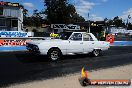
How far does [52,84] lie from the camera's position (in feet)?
30.4

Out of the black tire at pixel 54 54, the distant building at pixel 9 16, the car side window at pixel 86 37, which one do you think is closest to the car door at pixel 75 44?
the car side window at pixel 86 37

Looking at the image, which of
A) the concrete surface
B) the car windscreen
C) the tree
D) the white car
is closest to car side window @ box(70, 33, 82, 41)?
the white car

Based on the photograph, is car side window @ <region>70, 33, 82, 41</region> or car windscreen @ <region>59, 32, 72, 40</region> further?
car side window @ <region>70, 33, 82, 41</region>

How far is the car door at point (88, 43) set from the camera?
53.6ft

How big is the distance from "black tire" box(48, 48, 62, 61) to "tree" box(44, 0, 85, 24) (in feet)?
201

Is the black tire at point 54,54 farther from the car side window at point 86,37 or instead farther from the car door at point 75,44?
the car side window at point 86,37

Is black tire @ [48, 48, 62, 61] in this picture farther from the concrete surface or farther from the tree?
the tree

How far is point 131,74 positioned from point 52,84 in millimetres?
3930

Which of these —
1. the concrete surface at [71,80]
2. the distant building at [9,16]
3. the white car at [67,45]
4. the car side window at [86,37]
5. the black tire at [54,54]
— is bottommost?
the concrete surface at [71,80]

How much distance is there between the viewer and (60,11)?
7756cm

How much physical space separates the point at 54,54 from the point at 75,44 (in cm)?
155

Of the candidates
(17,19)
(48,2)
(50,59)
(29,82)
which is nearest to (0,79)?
(29,82)

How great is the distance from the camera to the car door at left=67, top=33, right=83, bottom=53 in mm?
15477

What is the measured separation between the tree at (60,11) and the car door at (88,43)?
59.5 m
